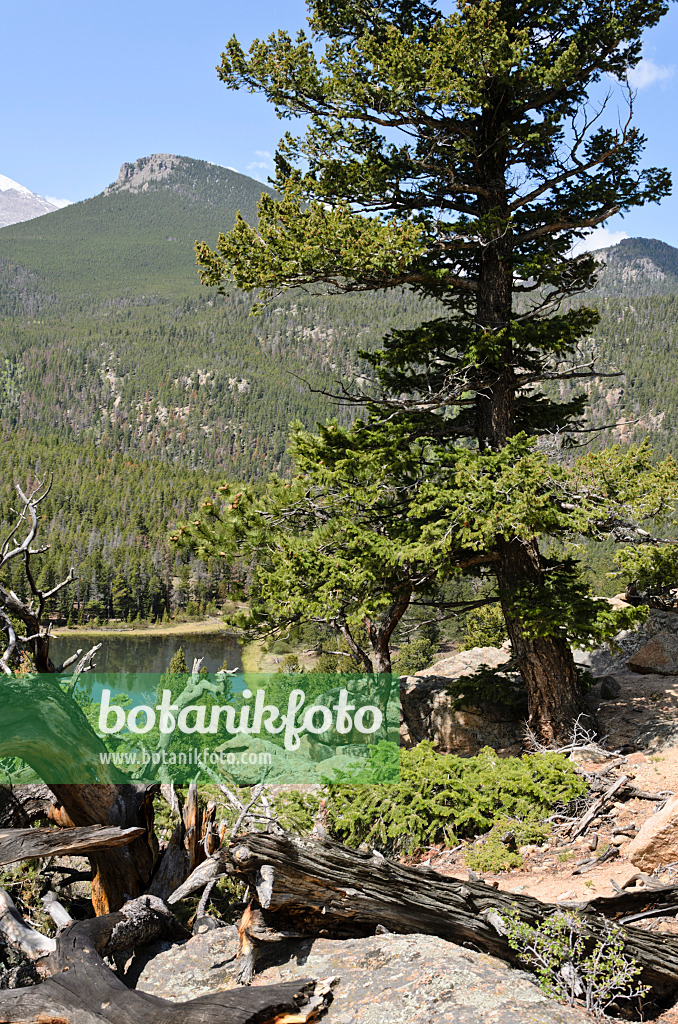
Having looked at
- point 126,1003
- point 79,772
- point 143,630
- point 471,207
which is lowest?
point 143,630

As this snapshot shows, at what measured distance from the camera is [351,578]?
8.97 meters

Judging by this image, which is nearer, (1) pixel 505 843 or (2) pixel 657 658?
(1) pixel 505 843

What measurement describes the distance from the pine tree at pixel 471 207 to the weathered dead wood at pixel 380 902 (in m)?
4.57

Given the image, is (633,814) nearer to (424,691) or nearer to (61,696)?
(424,691)

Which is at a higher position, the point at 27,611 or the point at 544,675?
the point at 27,611

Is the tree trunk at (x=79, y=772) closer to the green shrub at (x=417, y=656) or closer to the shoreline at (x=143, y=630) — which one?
the green shrub at (x=417, y=656)

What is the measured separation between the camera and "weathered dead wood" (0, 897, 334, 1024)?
348 cm

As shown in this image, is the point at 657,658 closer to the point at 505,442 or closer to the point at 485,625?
the point at 505,442

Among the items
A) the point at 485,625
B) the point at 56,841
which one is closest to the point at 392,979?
the point at 56,841

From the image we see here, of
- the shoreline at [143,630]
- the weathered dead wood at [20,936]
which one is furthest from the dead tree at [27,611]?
the shoreline at [143,630]

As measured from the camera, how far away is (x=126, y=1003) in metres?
3.68

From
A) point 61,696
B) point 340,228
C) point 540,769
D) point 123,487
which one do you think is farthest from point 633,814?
point 123,487

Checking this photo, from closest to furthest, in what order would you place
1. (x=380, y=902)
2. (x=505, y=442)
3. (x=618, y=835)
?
1. (x=380, y=902)
2. (x=618, y=835)
3. (x=505, y=442)

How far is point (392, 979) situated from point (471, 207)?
1030cm
